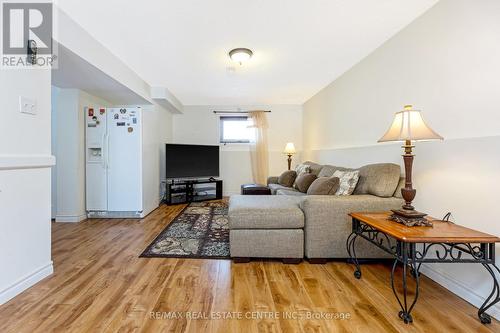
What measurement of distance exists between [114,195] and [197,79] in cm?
234

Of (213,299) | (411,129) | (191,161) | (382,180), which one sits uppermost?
(411,129)

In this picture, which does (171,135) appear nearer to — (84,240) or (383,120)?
(84,240)

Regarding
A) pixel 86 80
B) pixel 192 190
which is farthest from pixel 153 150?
pixel 86 80

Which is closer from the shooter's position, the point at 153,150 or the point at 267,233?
the point at 267,233

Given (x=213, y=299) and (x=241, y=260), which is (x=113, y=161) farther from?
(x=213, y=299)

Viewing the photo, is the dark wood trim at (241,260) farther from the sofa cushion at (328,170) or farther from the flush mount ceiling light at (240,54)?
the flush mount ceiling light at (240,54)

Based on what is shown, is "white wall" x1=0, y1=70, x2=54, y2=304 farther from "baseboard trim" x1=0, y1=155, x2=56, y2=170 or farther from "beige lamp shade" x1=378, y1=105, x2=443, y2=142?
"beige lamp shade" x1=378, y1=105, x2=443, y2=142

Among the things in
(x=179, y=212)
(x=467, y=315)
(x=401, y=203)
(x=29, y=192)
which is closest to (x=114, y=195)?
(x=179, y=212)

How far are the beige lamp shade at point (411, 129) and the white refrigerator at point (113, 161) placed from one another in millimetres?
3541

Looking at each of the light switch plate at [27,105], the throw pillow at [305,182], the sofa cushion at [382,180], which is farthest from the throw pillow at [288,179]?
the light switch plate at [27,105]

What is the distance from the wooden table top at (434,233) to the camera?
4.25 feet

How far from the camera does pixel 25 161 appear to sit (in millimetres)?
1701

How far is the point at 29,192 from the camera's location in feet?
5.81

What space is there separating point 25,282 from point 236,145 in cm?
456
